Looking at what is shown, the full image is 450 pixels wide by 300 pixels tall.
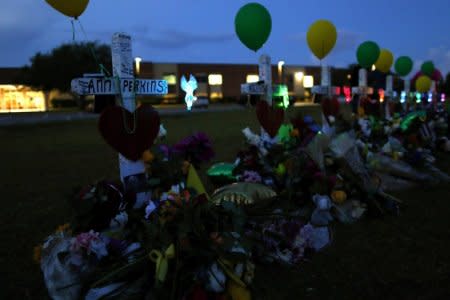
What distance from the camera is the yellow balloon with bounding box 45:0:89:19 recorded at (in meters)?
3.29

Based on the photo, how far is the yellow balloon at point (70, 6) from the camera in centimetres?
329

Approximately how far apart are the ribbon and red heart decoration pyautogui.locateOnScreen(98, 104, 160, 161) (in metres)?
1.23

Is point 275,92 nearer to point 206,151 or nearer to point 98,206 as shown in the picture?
point 206,151

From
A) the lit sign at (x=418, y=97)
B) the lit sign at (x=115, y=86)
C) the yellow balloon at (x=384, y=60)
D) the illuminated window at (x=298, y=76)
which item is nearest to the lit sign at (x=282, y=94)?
the lit sign at (x=115, y=86)

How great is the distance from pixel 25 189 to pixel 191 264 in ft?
15.7

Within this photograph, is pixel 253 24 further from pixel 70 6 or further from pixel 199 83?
pixel 199 83

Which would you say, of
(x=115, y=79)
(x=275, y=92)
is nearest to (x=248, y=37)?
(x=275, y=92)

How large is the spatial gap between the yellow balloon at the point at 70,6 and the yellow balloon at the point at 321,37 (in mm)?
4605

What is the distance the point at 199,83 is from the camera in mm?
55000

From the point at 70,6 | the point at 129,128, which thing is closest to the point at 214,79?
the point at 129,128

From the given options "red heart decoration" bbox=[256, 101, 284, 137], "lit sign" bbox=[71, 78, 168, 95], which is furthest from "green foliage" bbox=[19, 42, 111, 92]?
"lit sign" bbox=[71, 78, 168, 95]

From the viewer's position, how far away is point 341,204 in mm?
4582

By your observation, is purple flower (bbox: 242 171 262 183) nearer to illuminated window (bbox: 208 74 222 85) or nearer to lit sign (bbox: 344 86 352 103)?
lit sign (bbox: 344 86 352 103)

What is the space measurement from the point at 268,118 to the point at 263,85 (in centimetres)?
56
